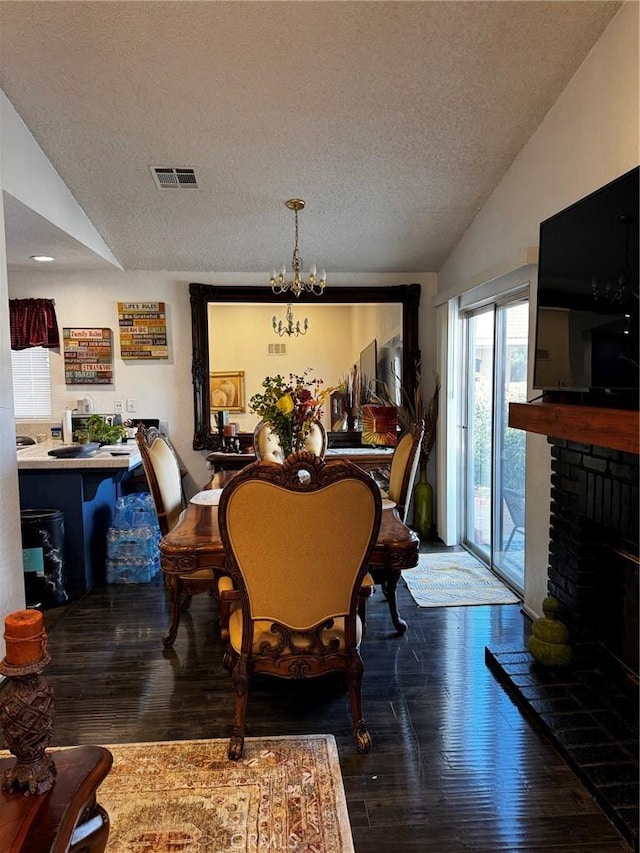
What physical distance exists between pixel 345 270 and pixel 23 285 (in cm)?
277

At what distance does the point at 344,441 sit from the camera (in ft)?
16.2

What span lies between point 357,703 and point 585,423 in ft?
4.33

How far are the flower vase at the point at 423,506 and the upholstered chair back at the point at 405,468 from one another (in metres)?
1.62

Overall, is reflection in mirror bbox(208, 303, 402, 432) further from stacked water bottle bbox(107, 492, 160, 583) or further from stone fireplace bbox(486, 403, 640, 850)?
stone fireplace bbox(486, 403, 640, 850)

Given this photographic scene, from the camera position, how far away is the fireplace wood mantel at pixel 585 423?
1609mm

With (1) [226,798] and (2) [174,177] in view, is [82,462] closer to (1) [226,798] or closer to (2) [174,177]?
(2) [174,177]

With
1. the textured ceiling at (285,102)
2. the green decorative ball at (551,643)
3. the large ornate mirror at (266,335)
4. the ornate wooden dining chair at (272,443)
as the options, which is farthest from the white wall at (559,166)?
the ornate wooden dining chair at (272,443)

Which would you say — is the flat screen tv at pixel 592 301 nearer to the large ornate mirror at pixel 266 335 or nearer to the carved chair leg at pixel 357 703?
the carved chair leg at pixel 357 703

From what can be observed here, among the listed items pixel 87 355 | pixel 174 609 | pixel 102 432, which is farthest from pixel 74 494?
pixel 87 355

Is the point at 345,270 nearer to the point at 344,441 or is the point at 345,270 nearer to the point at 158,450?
the point at 344,441

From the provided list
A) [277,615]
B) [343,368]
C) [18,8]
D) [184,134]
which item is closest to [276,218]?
[184,134]

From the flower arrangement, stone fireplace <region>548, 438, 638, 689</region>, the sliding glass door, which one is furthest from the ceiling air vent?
stone fireplace <region>548, 438, 638, 689</region>

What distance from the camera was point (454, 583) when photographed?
11.9 feet

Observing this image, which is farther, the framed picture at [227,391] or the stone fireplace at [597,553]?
the framed picture at [227,391]
